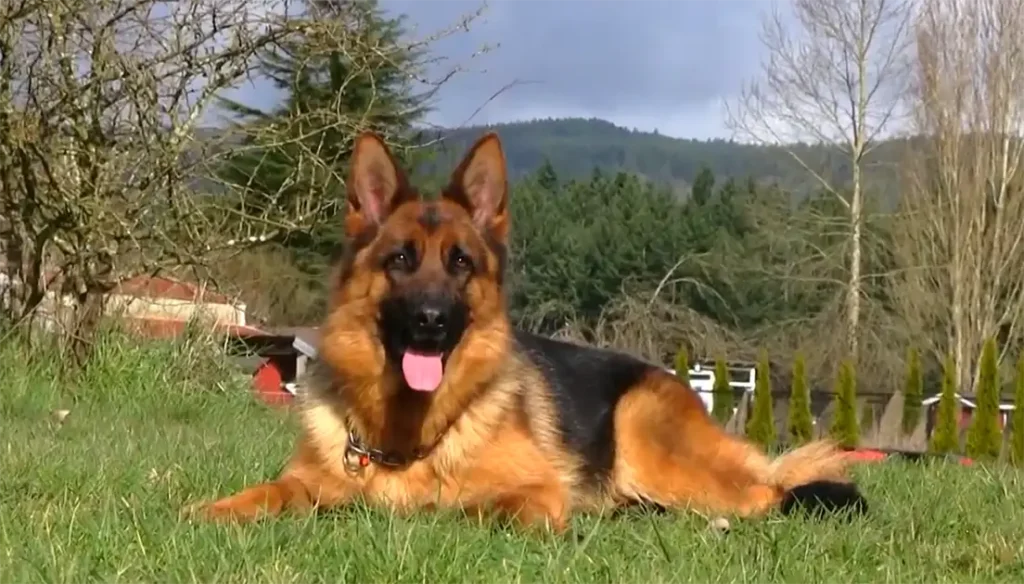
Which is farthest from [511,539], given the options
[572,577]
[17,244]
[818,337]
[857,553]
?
[818,337]

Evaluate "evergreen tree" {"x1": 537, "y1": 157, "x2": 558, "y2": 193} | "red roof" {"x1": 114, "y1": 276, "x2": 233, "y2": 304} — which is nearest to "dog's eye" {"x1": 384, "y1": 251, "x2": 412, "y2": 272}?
"red roof" {"x1": 114, "y1": 276, "x2": 233, "y2": 304}

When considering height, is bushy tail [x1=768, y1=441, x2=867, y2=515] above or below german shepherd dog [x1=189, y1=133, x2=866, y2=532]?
below

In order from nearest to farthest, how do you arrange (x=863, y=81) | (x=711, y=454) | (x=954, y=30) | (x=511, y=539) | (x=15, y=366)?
1. (x=511, y=539)
2. (x=711, y=454)
3. (x=15, y=366)
4. (x=954, y=30)
5. (x=863, y=81)

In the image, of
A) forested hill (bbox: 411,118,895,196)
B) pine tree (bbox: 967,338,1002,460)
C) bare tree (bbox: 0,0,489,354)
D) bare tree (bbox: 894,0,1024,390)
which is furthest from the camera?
forested hill (bbox: 411,118,895,196)

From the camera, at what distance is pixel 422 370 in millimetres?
5000

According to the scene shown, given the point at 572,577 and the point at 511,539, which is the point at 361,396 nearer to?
the point at 511,539

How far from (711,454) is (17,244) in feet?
25.4

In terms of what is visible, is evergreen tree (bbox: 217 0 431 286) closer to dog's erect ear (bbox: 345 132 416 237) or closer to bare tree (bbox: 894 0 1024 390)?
dog's erect ear (bbox: 345 132 416 237)

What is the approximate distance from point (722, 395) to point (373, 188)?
21068 millimetres

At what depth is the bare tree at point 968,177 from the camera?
34.4 meters

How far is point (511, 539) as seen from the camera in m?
3.80

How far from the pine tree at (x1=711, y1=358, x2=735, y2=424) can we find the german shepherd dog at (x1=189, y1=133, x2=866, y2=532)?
19774 millimetres

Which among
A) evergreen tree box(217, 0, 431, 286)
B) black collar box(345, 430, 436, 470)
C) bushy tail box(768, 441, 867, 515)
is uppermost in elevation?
evergreen tree box(217, 0, 431, 286)

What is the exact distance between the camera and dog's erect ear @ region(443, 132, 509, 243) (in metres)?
5.23
